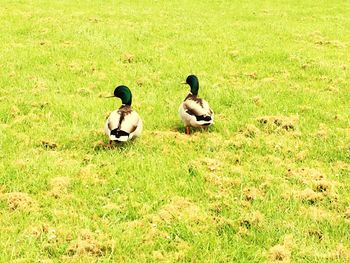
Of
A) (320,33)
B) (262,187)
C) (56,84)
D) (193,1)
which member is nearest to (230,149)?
(262,187)

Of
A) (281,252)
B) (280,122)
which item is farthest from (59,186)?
(280,122)

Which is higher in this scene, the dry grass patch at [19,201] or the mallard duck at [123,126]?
the mallard duck at [123,126]

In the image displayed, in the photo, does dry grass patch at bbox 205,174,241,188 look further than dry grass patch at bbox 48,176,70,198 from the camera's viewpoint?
Yes

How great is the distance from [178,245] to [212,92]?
7213mm

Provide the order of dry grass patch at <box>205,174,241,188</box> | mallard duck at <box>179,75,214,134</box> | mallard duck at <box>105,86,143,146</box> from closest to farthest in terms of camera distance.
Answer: dry grass patch at <box>205,174,241,188</box>, mallard duck at <box>105,86,143,146</box>, mallard duck at <box>179,75,214,134</box>

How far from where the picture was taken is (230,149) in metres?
9.66

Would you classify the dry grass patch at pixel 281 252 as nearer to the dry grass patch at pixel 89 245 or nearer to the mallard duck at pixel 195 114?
the dry grass patch at pixel 89 245

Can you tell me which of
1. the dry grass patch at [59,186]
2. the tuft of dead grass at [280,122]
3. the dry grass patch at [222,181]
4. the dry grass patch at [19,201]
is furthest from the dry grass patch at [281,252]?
the tuft of dead grass at [280,122]

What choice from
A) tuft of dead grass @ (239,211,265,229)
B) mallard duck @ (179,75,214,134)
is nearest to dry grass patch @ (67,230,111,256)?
tuft of dead grass @ (239,211,265,229)

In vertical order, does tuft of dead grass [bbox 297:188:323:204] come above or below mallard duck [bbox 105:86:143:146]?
below

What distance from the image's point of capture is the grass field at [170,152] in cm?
654

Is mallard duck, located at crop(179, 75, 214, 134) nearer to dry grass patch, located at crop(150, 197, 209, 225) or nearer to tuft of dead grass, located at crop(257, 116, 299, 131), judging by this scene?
tuft of dead grass, located at crop(257, 116, 299, 131)

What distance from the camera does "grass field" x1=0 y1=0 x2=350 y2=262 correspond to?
6.54 meters

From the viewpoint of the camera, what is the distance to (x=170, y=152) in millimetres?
9414
